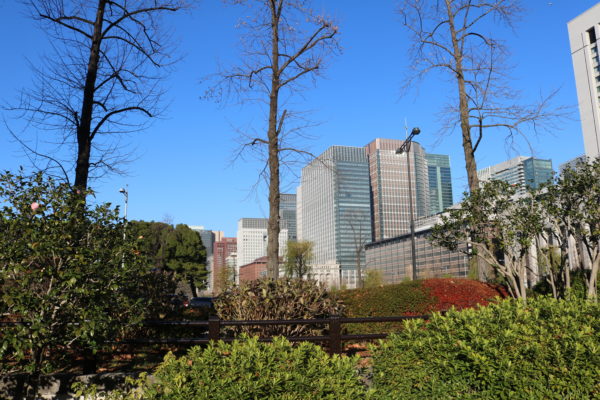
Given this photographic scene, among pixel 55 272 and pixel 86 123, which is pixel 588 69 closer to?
pixel 86 123

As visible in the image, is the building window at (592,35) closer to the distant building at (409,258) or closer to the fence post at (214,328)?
the distant building at (409,258)

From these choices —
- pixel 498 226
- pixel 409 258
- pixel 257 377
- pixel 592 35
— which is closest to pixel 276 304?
pixel 257 377

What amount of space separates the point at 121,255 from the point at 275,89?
33.4ft

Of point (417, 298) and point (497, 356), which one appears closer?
point (497, 356)

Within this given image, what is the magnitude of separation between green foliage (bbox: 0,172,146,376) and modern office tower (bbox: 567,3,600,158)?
88.7m

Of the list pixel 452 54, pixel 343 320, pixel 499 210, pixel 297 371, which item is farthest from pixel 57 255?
pixel 452 54

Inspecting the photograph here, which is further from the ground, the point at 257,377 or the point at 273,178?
the point at 273,178

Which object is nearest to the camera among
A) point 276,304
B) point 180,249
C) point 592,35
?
point 276,304

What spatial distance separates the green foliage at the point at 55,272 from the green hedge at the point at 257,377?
2.03 meters

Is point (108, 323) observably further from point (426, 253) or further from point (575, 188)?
point (426, 253)

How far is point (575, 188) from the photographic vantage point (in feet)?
43.7

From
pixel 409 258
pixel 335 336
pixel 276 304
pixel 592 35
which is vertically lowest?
pixel 335 336

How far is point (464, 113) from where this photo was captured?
18156 mm

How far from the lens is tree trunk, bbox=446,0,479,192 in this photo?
17.5m
